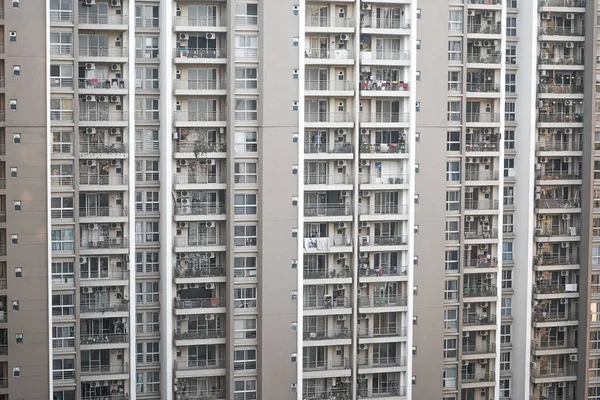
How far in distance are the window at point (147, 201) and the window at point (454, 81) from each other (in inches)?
318

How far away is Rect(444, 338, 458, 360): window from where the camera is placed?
84.6ft

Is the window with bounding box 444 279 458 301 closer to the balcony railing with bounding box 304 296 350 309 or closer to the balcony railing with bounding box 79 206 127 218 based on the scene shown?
the balcony railing with bounding box 304 296 350 309

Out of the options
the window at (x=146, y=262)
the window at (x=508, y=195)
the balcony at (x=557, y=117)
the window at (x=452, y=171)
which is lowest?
the window at (x=146, y=262)

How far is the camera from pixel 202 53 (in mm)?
24453

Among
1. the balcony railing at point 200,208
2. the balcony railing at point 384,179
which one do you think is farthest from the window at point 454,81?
the balcony railing at point 200,208

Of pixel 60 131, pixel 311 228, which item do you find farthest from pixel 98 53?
pixel 311 228

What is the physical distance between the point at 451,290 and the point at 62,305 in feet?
32.7

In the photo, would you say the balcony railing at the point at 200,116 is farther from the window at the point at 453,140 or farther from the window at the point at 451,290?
the window at the point at 451,290

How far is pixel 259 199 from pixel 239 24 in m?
4.37

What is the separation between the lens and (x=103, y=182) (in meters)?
24.3

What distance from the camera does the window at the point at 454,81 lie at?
25641mm

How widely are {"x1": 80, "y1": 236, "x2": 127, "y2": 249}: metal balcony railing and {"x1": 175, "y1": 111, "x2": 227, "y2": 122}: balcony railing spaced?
3352mm

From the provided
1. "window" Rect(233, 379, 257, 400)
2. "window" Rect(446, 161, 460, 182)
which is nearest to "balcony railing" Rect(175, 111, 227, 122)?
"window" Rect(446, 161, 460, 182)

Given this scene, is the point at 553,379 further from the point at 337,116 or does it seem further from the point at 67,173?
the point at 67,173
